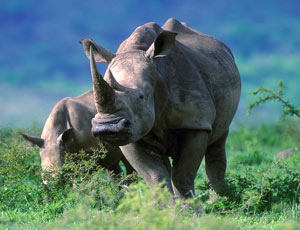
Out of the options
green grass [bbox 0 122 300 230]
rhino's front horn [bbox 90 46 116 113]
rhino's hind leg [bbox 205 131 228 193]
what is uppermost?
rhino's front horn [bbox 90 46 116 113]

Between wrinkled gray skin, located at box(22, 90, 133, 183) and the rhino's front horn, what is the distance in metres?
2.26

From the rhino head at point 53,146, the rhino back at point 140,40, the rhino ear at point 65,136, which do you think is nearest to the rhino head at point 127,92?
the rhino back at point 140,40

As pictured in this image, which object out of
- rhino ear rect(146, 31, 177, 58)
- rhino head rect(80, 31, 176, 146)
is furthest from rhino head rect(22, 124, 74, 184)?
rhino ear rect(146, 31, 177, 58)

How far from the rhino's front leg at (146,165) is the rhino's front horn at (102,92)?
3.70ft

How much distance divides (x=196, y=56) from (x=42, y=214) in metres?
2.50

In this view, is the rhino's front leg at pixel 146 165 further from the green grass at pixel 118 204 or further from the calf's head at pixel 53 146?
the calf's head at pixel 53 146

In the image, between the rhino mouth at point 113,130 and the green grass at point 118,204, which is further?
the rhino mouth at point 113,130

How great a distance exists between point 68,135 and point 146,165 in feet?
6.08

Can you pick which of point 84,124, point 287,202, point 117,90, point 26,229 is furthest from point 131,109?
point 84,124

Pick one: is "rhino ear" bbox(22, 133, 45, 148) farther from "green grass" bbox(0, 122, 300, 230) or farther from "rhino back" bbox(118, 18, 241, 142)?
"rhino back" bbox(118, 18, 241, 142)

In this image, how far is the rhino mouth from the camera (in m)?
5.54

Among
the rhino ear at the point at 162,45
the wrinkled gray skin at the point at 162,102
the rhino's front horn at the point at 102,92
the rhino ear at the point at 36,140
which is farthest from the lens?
the rhino ear at the point at 36,140

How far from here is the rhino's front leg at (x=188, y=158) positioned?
668 centimetres

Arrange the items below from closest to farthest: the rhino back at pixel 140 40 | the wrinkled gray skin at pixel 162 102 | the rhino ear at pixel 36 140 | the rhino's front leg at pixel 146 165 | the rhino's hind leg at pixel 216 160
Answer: the wrinkled gray skin at pixel 162 102, the rhino's front leg at pixel 146 165, the rhino back at pixel 140 40, the rhino ear at pixel 36 140, the rhino's hind leg at pixel 216 160
